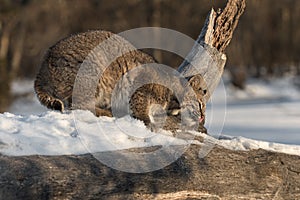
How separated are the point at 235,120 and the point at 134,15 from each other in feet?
51.0

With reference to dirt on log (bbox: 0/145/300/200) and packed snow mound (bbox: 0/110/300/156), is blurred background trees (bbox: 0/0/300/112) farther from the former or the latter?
dirt on log (bbox: 0/145/300/200)

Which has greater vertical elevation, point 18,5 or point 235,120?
point 18,5

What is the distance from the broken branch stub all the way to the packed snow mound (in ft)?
2.48

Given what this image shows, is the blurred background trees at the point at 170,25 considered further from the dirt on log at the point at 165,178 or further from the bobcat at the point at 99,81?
the dirt on log at the point at 165,178

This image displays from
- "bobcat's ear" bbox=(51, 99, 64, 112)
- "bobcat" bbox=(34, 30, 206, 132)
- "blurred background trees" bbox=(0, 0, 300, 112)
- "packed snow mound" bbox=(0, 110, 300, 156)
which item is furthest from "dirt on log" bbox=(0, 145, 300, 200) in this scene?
"blurred background trees" bbox=(0, 0, 300, 112)

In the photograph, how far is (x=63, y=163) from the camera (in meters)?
4.34

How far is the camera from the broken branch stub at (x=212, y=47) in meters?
5.65

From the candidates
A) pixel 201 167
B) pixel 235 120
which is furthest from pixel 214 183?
pixel 235 120

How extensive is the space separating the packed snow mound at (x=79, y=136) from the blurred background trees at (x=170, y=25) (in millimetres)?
19166

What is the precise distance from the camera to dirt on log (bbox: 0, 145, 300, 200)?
13.5 ft

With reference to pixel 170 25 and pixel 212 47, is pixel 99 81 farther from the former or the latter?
pixel 170 25

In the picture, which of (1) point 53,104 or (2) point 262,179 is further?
(1) point 53,104

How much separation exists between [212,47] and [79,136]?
1.70 meters

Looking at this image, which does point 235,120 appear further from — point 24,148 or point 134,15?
point 134,15
